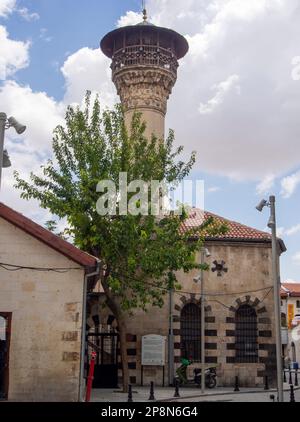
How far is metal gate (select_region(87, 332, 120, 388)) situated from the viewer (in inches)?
1090

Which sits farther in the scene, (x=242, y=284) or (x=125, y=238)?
(x=242, y=284)

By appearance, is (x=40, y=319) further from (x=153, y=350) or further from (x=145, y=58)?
(x=145, y=58)

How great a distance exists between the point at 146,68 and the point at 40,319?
23325mm

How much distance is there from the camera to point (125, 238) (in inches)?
936

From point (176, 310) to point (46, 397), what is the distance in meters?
14.4

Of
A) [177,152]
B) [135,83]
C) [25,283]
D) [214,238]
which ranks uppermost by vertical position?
[135,83]

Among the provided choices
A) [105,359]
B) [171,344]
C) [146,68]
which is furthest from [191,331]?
[146,68]

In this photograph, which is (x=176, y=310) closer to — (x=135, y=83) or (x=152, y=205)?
(x=152, y=205)

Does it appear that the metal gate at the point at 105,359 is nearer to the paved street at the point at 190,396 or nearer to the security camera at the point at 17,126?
the paved street at the point at 190,396

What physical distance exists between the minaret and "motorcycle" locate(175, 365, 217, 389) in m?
15.2

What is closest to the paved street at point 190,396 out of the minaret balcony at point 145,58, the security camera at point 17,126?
the security camera at point 17,126

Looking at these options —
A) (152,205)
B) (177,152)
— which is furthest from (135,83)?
(152,205)

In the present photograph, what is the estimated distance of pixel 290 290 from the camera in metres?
76.6

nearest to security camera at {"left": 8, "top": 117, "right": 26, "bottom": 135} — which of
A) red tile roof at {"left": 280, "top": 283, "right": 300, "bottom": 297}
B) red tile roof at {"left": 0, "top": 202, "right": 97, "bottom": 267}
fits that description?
red tile roof at {"left": 0, "top": 202, "right": 97, "bottom": 267}
